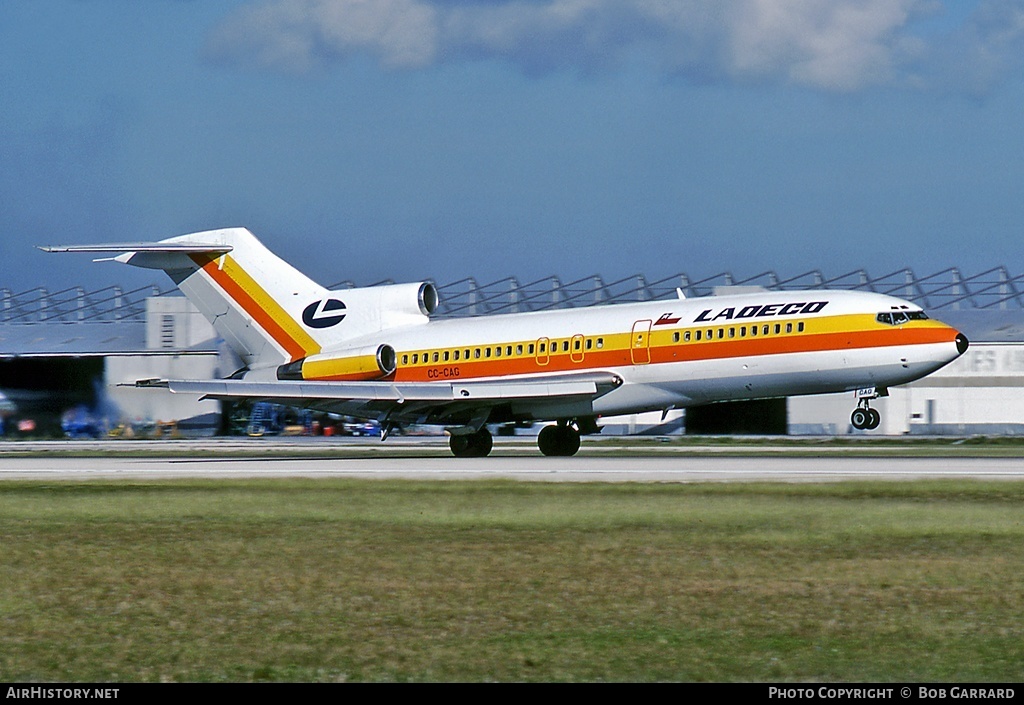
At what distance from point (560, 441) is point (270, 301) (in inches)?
421

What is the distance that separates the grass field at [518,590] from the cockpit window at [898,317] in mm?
13574

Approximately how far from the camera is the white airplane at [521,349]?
3597cm

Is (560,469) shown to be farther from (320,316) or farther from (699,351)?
(320,316)

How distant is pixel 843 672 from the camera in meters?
9.36

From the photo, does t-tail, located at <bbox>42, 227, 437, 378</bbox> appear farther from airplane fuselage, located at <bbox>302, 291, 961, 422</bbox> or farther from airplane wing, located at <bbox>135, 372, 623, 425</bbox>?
airplane wing, located at <bbox>135, 372, 623, 425</bbox>

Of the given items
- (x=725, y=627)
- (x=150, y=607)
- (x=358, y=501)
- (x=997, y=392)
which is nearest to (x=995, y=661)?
(x=725, y=627)

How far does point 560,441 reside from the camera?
41406 millimetres

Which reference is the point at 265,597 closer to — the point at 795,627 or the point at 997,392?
the point at 795,627

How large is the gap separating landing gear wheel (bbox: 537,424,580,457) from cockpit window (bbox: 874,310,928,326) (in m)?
10.4

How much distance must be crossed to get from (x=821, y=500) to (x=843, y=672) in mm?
13257

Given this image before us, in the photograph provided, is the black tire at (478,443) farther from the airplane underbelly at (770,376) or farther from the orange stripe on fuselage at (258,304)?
the orange stripe on fuselage at (258,304)

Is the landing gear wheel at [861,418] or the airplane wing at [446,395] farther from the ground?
the airplane wing at [446,395]

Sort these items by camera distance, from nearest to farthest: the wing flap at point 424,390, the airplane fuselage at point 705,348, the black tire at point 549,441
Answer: the airplane fuselage at point 705,348 → the wing flap at point 424,390 → the black tire at point 549,441

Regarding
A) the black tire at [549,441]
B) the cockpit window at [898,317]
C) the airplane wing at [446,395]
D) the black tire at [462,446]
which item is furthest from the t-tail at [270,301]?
the cockpit window at [898,317]
